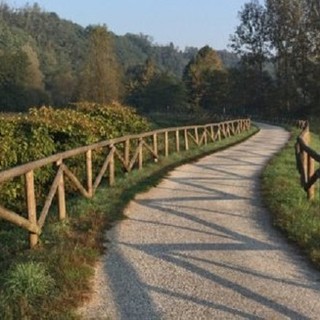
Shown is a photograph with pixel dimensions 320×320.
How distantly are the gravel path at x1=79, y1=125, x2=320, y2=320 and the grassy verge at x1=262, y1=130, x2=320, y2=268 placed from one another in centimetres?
19

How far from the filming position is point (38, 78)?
355 feet

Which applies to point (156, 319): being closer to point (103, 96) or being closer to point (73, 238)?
point (73, 238)

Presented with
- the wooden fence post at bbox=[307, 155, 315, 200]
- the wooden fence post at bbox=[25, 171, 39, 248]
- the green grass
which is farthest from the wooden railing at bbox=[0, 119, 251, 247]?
the wooden fence post at bbox=[307, 155, 315, 200]

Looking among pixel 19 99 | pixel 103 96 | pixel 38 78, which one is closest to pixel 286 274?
pixel 103 96

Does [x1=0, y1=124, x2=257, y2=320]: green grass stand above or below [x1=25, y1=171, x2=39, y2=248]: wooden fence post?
below

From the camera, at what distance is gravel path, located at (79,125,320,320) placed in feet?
20.1

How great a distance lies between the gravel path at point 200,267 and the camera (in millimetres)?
6117

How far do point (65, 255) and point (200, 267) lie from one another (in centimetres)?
151

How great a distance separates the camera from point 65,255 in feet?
23.8

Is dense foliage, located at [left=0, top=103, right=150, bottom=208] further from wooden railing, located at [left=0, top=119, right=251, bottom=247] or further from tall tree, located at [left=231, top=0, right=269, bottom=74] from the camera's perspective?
tall tree, located at [left=231, top=0, right=269, bottom=74]

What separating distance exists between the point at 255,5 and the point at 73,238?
72.6 meters

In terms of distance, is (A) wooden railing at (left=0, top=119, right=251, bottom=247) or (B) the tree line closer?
(A) wooden railing at (left=0, top=119, right=251, bottom=247)

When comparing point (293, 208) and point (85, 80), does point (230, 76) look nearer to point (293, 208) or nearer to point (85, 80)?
point (85, 80)

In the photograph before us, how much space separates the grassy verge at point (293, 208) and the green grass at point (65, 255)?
8.18ft
